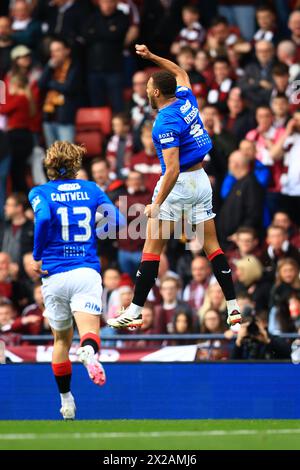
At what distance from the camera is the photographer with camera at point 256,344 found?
46.4 ft

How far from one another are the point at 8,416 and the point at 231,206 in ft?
15.3

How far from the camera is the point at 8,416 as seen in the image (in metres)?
14.2

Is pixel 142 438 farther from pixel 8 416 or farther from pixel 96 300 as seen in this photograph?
pixel 8 416

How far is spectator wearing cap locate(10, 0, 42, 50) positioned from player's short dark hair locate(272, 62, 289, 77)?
4.50 metres

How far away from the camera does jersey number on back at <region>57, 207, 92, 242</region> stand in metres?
12.0

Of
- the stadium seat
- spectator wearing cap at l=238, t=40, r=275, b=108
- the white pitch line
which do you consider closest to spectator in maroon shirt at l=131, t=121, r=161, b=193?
spectator wearing cap at l=238, t=40, r=275, b=108

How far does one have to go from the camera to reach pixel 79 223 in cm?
1211

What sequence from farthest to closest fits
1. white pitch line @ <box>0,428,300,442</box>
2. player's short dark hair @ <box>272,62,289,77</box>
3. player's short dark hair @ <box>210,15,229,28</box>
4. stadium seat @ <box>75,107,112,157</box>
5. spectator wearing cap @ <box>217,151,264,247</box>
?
stadium seat @ <box>75,107,112,157</box>
player's short dark hair @ <box>210,15,229,28</box>
player's short dark hair @ <box>272,62,289,77</box>
spectator wearing cap @ <box>217,151,264,247</box>
white pitch line @ <box>0,428,300,442</box>

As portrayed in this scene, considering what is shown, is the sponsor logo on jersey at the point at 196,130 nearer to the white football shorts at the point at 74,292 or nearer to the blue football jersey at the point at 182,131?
the blue football jersey at the point at 182,131

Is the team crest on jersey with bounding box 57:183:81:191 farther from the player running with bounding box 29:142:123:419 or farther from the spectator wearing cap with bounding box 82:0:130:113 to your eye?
the spectator wearing cap with bounding box 82:0:130:113

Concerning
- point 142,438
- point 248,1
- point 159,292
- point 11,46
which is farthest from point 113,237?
point 142,438

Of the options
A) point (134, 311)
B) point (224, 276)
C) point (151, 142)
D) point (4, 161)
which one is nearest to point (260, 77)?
point (151, 142)

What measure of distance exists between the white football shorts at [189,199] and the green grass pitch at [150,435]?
1869 mm

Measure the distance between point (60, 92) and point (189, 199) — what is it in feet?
26.0
